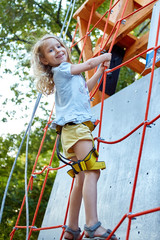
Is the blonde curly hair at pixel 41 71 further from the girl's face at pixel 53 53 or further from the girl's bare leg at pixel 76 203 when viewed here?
the girl's bare leg at pixel 76 203

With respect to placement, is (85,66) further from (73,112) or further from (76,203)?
(76,203)

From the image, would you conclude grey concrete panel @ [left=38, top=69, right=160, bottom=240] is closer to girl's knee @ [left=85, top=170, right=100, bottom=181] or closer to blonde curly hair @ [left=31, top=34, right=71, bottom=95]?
girl's knee @ [left=85, top=170, right=100, bottom=181]

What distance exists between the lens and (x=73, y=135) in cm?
132

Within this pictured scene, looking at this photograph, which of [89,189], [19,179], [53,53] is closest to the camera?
[89,189]

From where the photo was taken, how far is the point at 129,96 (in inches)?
68.4

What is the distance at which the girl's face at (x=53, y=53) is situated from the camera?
1.46 meters

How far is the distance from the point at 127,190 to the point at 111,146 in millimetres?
287

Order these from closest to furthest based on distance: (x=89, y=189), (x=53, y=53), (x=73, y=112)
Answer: (x=89, y=189)
(x=73, y=112)
(x=53, y=53)

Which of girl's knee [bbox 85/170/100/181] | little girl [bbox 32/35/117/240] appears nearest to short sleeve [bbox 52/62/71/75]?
little girl [bbox 32/35/117/240]

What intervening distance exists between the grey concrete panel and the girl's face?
41 centimetres

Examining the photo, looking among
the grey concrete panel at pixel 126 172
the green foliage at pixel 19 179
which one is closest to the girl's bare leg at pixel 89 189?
the grey concrete panel at pixel 126 172

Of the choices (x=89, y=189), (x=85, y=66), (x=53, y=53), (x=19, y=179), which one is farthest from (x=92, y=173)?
(x=19, y=179)

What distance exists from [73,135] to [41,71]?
0.34m

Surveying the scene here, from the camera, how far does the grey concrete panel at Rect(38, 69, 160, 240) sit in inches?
52.3
